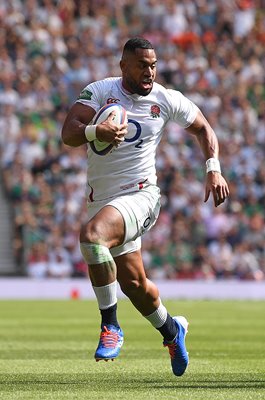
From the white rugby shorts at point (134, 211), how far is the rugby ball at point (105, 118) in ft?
1.29

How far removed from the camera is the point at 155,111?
9086mm

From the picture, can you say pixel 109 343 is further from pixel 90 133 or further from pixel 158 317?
pixel 90 133

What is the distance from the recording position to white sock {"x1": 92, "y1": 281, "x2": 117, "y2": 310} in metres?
8.30

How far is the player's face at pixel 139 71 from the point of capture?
28.9 feet

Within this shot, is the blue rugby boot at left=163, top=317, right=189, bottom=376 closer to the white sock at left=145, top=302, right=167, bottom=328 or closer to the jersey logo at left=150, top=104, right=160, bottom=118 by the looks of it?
the white sock at left=145, top=302, right=167, bottom=328

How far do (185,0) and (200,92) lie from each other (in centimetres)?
309

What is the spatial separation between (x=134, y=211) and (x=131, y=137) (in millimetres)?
656

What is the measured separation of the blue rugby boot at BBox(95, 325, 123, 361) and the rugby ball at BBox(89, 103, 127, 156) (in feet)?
4.29

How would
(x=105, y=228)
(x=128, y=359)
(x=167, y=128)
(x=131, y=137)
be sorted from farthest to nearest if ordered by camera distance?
(x=167, y=128)
(x=128, y=359)
(x=131, y=137)
(x=105, y=228)

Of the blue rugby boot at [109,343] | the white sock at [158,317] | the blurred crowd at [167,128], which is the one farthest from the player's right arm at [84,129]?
the blurred crowd at [167,128]

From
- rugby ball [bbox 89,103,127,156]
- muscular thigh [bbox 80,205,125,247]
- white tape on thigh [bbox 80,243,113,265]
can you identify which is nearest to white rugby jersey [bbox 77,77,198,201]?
rugby ball [bbox 89,103,127,156]

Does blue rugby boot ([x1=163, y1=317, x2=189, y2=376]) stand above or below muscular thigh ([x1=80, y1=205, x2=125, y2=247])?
below

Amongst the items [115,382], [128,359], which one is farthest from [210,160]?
[128,359]

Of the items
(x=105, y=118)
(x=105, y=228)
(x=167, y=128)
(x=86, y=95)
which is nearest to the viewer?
(x=105, y=228)
